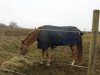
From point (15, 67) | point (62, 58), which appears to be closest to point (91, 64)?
point (15, 67)

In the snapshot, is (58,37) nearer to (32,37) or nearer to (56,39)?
(56,39)

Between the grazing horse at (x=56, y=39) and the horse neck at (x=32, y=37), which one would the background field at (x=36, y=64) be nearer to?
the grazing horse at (x=56, y=39)

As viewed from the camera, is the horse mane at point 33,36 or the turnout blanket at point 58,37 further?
the horse mane at point 33,36

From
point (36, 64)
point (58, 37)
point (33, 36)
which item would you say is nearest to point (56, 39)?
point (58, 37)

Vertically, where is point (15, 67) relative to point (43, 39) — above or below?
below

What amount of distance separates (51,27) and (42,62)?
1.25 meters

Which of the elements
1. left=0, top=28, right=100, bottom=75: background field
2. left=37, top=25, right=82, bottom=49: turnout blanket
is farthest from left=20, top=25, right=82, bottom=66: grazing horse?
left=0, top=28, right=100, bottom=75: background field

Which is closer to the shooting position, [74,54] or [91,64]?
[91,64]

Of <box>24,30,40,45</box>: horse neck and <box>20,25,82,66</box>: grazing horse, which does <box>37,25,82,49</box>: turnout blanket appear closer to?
<box>20,25,82,66</box>: grazing horse

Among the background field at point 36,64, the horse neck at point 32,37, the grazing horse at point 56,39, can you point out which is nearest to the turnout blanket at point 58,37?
the grazing horse at point 56,39

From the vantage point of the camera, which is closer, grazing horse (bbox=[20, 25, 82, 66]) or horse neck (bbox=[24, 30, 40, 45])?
grazing horse (bbox=[20, 25, 82, 66])

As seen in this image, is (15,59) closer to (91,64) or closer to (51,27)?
(51,27)

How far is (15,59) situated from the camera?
37.2 ft

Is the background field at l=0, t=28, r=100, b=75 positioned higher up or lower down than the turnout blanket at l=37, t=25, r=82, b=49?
lower down
